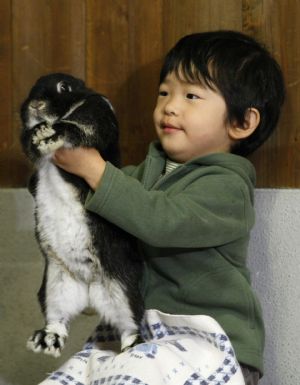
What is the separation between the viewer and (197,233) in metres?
1.11

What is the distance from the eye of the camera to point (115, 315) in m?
1.14

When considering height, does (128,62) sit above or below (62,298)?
above

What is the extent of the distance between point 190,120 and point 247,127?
0.14m

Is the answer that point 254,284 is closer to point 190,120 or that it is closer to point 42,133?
point 190,120

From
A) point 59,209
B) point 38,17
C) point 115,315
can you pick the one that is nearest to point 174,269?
point 115,315

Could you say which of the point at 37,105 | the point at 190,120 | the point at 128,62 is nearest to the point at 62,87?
the point at 37,105

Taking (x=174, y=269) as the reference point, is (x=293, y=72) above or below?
above

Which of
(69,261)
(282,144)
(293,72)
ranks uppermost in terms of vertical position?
(293,72)

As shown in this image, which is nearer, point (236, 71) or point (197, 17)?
point (236, 71)

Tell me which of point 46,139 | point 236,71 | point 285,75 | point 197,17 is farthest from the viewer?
point 197,17

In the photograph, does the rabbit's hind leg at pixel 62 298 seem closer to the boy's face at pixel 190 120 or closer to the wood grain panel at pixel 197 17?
the boy's face at pixel 190 120

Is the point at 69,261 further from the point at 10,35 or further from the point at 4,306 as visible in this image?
the point at 10,35

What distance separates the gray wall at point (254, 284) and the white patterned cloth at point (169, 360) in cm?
31

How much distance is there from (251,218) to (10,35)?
2.91 ft
